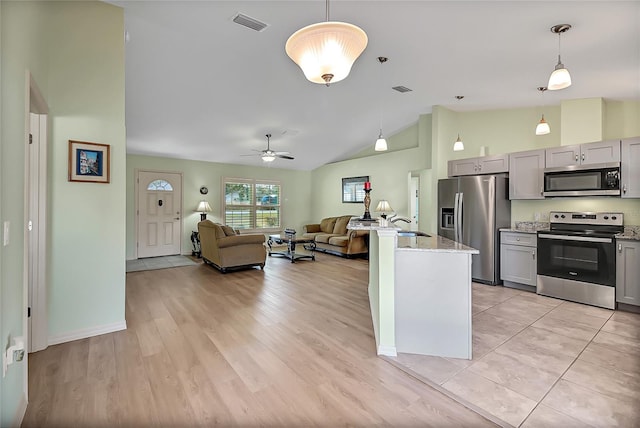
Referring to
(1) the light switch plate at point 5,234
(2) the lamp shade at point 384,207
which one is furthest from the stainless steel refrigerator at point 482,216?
(1) the light switch plate at point 5,234

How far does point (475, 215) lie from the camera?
15.2 feet

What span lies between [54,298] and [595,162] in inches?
236

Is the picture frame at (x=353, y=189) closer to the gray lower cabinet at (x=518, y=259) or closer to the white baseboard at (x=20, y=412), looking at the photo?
the gray lower cabinet at (x=518, y=259)

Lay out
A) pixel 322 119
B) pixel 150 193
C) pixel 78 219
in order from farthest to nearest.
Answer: pixel 150 193 → pixel 322 119 → pixel 78 219

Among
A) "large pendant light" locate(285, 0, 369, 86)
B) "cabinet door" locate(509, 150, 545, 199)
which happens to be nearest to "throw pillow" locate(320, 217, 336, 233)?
"cabinet door" locate(509, 150, 545, 199)

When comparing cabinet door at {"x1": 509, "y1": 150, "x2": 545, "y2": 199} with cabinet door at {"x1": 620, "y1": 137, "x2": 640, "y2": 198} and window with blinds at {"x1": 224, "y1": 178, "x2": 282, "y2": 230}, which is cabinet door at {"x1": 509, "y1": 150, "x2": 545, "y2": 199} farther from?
window with blinds at {"x1": 224, "y1": 178, "x2": 282, "y2": 230}

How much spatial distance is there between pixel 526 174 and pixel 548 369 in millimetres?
3067

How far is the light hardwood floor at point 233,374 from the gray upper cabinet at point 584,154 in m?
3.35

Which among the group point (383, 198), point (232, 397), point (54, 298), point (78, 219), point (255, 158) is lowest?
point (232, 397)

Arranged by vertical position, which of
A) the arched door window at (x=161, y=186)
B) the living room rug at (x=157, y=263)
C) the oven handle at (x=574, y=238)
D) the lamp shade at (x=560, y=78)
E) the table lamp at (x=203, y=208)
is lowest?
the living room rug at (x=157, y=263)

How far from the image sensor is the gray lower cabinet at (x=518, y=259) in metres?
4.14

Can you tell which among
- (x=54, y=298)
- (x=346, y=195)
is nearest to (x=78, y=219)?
(x=54, y=298)

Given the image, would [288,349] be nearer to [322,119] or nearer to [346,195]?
[322,119]

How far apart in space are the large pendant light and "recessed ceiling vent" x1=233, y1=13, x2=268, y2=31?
1416 mm
